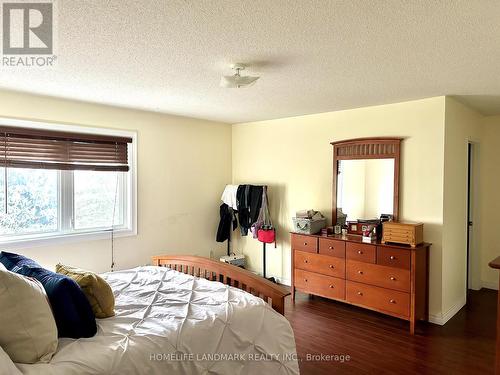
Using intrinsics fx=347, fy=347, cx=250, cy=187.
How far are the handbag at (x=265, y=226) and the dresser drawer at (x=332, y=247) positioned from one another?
0.96 m

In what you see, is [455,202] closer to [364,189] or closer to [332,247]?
[364,189]

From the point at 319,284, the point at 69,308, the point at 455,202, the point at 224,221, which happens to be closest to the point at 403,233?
the point at 455,202

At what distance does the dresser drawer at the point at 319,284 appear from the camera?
390 cm

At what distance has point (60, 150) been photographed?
12.4 ft

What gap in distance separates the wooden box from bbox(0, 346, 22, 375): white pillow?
3208mm

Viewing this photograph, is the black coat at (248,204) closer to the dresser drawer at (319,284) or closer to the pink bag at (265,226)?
the pink bag at (265,226)

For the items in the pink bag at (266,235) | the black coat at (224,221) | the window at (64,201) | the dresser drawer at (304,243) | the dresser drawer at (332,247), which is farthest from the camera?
the black coat at (224,221)

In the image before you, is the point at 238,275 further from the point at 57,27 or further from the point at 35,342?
the point at 57,27

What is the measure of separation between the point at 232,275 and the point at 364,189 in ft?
6.88

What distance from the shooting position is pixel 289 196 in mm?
4898

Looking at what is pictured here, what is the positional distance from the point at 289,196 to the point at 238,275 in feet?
7.57

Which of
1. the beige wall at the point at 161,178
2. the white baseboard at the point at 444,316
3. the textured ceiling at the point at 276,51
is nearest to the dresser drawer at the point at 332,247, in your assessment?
the white baseboard at the point at 444,316

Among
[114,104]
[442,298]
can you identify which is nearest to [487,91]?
[442,298]

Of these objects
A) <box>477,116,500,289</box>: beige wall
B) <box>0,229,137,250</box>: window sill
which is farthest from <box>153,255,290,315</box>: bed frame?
<box>477,116,500,289</box>: beige wall
